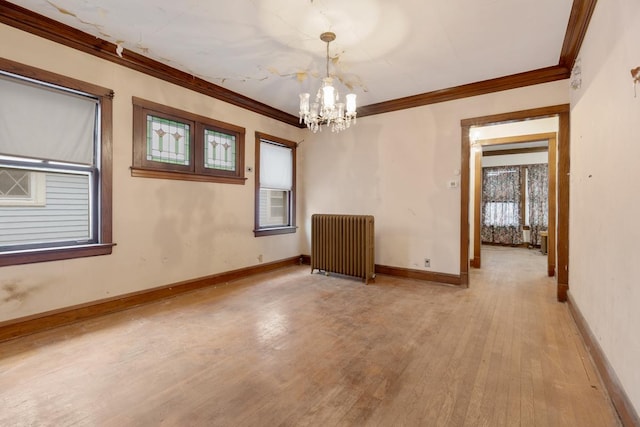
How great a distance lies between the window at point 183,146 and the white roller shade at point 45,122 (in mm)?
438

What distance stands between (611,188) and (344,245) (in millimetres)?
3004

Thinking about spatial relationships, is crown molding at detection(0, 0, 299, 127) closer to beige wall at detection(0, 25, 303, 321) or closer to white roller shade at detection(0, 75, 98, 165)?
beige wall at detection(0, 25, 303, 321)

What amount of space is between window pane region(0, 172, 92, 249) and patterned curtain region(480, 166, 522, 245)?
29.5 feet

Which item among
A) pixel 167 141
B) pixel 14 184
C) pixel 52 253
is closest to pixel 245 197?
pixel 167 141

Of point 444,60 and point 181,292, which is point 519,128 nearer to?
point 444,60

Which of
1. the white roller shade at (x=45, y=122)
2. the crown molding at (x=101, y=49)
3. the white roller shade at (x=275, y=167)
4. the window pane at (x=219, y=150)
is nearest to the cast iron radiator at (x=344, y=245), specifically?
the white roller shade at (x=275, y=167)

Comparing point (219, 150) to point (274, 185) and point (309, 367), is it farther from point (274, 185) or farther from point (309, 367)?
point (309, 367)

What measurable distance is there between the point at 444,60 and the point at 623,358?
300 cm

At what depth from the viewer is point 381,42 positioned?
286cm

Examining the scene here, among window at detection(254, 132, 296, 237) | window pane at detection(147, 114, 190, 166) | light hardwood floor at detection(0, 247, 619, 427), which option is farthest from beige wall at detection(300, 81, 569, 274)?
window pane at detection(147, 114, 190, 166)

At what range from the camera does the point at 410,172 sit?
4.43 m

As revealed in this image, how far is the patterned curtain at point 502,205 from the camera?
26.2 ft

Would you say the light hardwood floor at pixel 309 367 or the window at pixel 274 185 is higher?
the window at pixel 274 185

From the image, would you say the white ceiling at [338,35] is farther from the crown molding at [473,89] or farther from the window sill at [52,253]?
the window sill at [52,253]
